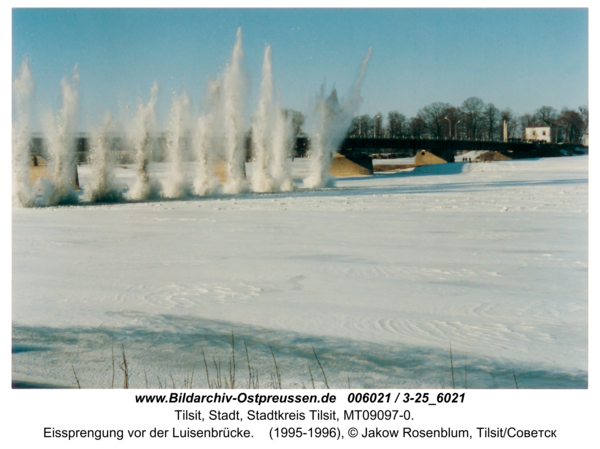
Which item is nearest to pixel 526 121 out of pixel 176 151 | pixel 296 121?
pixel 296 121

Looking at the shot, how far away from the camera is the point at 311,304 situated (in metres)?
11.8

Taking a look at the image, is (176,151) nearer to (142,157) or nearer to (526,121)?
(142,157)

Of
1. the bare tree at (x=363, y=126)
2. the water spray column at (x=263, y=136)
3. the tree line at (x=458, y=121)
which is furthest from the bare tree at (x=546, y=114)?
the water spray column at (x=263, y=136)

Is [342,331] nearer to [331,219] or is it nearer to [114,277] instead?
[114,277]

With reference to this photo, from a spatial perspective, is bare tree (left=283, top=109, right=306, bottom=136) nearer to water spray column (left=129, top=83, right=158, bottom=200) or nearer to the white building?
water spray column (left=129, top=83, right=158, bottom=200)

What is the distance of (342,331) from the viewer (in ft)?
33.3

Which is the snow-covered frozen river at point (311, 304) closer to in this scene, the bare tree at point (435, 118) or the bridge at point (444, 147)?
the bridge at point (444, 147)

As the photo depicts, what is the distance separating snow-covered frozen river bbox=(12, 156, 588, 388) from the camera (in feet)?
28.5

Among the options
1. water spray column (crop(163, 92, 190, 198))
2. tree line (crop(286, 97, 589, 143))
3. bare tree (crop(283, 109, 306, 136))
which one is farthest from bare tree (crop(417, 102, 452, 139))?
water spray column (crop(163, 92, 190, 198))

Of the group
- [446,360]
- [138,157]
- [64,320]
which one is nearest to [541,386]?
[446,360]

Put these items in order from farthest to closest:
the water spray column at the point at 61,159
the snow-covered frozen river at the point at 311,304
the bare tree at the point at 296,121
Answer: the bare tree at the point at 296,121
the water spray column at the point at 61,159
the snow-covered frozen river at the point at 311,304

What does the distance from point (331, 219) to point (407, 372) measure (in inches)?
702

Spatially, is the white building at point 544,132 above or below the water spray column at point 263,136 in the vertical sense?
above

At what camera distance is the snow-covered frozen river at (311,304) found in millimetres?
8680
